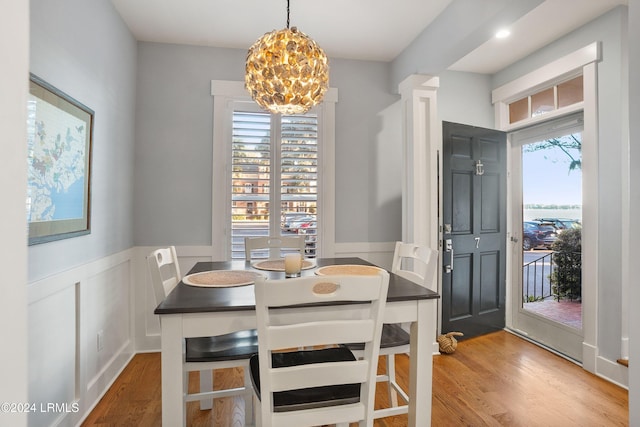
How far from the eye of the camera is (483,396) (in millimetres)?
2350

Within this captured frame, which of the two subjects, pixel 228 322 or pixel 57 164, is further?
pixel 57 164

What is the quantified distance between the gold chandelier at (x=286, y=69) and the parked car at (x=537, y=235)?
2.73 meters

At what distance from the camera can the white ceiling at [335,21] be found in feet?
8.38

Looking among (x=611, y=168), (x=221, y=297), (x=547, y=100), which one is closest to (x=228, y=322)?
(x=221, y=297)

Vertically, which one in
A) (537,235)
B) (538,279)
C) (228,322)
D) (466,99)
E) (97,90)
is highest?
(466,99)

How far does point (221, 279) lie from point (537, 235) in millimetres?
3083

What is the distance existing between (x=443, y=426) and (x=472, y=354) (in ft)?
3.87

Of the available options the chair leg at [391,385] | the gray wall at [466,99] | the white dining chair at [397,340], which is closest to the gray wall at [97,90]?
the white dining chair at [397,340]

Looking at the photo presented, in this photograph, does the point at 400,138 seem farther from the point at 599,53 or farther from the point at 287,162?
the point at 599,53

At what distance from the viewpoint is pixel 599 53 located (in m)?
2.63

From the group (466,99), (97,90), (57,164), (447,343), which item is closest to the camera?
(57,164)

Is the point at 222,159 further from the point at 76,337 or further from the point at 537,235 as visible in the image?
the point at 537,235

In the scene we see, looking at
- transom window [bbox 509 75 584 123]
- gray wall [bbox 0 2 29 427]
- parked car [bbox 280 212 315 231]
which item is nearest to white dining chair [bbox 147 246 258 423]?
parked car [bbox 280 212 315 231]

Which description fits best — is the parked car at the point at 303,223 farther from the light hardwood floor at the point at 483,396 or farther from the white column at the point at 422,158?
the light hardwood floor at the point at 483,396
